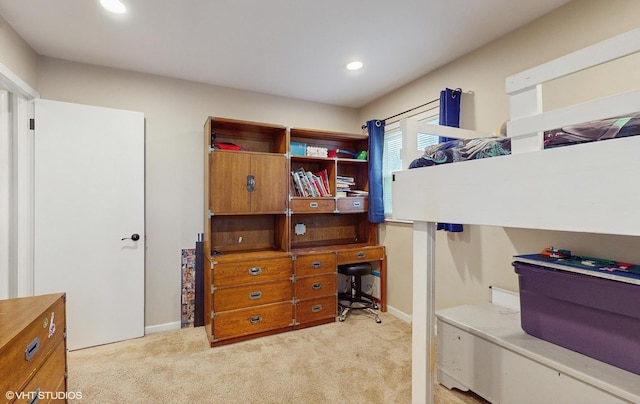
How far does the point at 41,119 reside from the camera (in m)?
2.26

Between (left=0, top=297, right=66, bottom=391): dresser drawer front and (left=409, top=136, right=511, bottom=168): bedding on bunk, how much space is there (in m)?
1.65

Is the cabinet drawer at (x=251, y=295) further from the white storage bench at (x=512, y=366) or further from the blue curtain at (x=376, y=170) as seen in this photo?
the white storage bench at (x=512, y=366)

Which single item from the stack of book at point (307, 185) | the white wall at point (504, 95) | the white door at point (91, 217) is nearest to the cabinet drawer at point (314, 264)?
the stack of book at point (307, 185)

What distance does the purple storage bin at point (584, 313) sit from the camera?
1.24m

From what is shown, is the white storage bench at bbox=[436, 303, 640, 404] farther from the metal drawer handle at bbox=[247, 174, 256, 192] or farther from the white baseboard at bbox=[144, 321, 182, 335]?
the white baseboard at bbox=[144, 321, 182, 335]

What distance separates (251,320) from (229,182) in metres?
1.24

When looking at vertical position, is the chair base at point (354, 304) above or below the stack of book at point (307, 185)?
below

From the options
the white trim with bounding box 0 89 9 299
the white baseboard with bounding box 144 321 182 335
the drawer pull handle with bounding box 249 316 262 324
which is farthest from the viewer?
the white baseboard with bounding box 144 321 182 335

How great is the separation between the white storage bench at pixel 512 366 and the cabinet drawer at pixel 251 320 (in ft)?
4.44

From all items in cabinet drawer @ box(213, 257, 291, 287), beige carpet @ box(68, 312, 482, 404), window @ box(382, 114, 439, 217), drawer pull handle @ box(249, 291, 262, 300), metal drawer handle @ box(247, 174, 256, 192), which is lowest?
beige carpet @ box(68, 312, 482, 404)

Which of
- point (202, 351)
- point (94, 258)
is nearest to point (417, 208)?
point (202, 351)

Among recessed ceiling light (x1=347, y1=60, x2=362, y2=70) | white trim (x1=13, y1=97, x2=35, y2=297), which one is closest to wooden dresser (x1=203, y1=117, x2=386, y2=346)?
recessed ceiling light (x1=347, y1=60, x2=362, y2=70)

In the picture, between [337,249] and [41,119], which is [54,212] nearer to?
[41,119]

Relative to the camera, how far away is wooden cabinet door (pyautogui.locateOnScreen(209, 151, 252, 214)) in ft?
8.34
